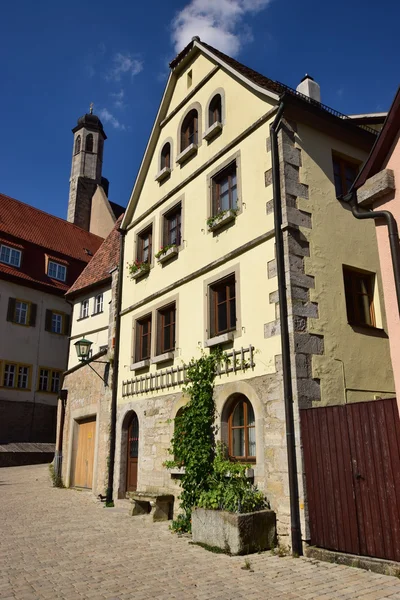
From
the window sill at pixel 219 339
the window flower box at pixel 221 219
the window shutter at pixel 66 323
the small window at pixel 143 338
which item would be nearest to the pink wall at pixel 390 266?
the window sill at pixel 219 339

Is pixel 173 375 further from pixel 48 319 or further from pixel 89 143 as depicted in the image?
pixel 89 143

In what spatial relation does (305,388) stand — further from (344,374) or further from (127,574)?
(127,574)

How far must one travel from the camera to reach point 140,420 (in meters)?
12.9

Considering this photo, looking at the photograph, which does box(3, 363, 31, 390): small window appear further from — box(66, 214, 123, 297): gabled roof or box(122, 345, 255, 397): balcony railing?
box(122, 345, 255, 397): balcony railing

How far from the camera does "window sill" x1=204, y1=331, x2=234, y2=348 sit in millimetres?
10023

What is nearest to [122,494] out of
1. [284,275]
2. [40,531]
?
[40,531]

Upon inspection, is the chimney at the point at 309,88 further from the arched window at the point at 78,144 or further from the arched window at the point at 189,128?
the arched window at the point at 78,144

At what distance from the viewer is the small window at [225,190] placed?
11297mm

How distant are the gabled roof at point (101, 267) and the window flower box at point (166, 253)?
304 inches

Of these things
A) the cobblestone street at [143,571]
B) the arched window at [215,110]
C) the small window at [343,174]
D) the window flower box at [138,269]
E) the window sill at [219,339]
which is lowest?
the cobblestone street at [143,571]

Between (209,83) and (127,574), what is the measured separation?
11.1m

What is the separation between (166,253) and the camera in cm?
1289

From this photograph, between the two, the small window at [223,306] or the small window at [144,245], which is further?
the small window at [144,245]

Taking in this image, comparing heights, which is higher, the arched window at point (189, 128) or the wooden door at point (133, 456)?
the arched window at point (189, 128)
